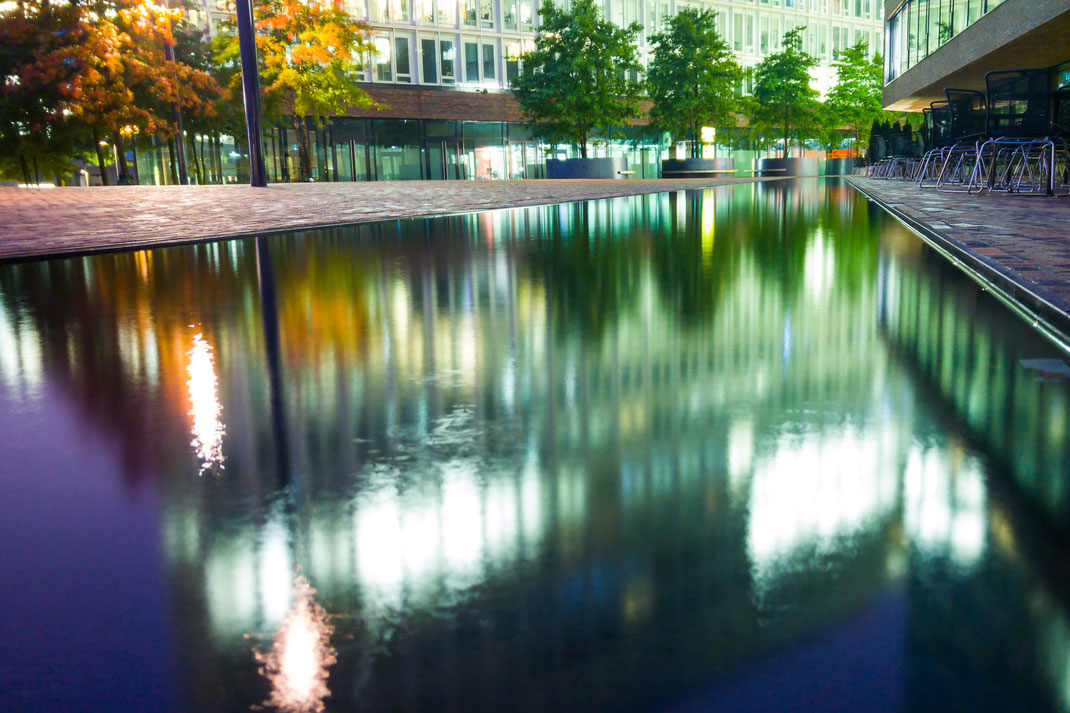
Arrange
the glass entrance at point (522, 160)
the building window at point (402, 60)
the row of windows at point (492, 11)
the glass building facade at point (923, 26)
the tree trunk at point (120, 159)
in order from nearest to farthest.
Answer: the glass building facade at point (923, 26) → the tree trunk at point (120, 159) → the row of windows at point (492, 11) → the building window at point (402, 60) → the glass entrance at point (522, 160)

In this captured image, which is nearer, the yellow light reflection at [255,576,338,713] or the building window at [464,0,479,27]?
the yellow light reflection at [255,576,338,713]

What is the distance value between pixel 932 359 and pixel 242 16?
21881 millimetres

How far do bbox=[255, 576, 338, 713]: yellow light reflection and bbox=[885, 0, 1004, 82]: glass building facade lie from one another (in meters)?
26.8

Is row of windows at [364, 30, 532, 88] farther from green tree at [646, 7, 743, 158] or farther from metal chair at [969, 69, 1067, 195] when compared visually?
metal chair at [969, 69, 1067, 195]

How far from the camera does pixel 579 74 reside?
4362 centimetres

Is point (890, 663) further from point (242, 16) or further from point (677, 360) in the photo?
point (242, 16)

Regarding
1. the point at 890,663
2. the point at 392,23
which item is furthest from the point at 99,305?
the point at 392,23

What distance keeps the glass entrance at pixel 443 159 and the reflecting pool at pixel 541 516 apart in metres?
50.6

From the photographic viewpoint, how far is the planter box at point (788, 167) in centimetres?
5438

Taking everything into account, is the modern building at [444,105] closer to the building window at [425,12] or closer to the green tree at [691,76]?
the building window at [425,12]

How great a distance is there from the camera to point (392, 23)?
50094mm

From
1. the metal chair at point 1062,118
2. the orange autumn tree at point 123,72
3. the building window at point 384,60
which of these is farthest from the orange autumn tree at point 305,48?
the metal chair at point 1062,118

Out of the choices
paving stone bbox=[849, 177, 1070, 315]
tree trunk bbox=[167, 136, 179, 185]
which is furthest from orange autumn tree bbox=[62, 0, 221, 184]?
paving stone bbox=[849, 177, 1070, 315]

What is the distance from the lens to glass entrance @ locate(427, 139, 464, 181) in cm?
5291
